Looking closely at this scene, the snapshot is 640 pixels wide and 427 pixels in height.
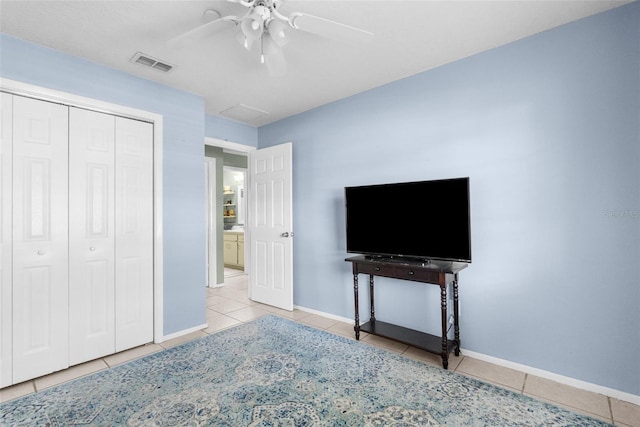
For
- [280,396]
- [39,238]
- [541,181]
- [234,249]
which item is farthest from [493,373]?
[234,249]

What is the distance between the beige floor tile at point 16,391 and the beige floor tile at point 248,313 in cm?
184

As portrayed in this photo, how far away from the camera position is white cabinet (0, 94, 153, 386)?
90.3 inches

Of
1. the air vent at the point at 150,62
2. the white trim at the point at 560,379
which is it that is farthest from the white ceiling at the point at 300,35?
the white trim at the point at 560,379

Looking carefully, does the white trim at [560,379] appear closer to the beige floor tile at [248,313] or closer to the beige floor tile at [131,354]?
the beige floor tile at [248,313]

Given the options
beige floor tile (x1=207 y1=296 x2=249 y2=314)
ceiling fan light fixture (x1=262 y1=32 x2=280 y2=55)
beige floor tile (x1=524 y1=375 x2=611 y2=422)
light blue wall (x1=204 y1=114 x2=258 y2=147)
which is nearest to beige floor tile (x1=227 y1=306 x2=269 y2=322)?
beige floor tile (x1=207 y1=296 x2=249 y2=314)

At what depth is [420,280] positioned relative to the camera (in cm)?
256

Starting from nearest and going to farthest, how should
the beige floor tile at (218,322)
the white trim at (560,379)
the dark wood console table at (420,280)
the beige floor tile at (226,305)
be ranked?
the white trim at (560,379)
the dark wood console table at (420,280)
the beige floor tile at (218,322)
the beige floor tile at (226,305)

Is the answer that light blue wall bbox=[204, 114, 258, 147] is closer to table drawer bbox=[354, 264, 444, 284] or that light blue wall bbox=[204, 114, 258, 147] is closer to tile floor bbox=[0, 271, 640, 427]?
tile floor bbox=[0, 271, 640, 427]

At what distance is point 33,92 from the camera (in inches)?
93.7

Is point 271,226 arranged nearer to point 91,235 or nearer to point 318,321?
point 318,321

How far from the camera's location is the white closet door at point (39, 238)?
7.57 ft

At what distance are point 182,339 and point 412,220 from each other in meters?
2.58

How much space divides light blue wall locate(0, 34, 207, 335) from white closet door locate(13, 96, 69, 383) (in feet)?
1.29

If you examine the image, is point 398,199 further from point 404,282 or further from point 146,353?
point 146,353
